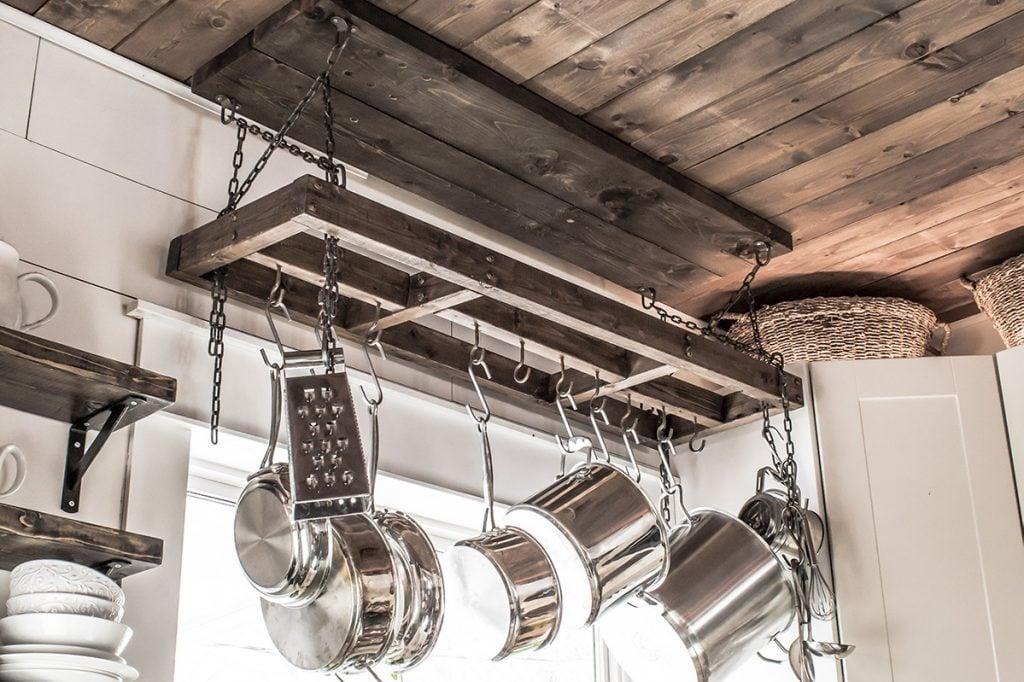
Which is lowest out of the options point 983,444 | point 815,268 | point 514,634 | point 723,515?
point 514,634

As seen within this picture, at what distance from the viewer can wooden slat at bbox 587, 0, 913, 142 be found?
169 cm

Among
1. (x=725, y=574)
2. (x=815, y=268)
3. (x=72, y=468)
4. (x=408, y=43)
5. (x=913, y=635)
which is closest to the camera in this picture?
(x=72, y=468)

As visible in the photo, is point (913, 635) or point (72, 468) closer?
point (72, 468)

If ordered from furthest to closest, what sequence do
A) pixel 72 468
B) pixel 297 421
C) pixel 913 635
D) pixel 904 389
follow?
pixel 904 389 → pixel 913 635 → pixel 72 468 → pixel 297 421

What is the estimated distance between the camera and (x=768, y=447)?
7.86ft

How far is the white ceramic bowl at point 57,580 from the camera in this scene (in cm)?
130

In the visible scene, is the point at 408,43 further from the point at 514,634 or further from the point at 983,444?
the point at 983,444

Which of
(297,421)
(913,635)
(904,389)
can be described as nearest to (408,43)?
(297,421)

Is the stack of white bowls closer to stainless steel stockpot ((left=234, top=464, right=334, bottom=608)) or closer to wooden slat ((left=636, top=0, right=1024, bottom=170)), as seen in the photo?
stainless steel stockpot ((left=234, top=464, right=334, bottom=608))

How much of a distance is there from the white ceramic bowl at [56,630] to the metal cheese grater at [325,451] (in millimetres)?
248

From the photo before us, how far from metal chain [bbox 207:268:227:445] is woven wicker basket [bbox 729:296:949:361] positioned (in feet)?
4.16

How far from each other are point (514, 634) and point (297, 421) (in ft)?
1.42

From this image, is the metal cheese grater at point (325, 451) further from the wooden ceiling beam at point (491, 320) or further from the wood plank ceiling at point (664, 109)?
the wood plank ceiling at point (664, 109)

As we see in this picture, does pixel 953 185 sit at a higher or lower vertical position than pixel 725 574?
higher
